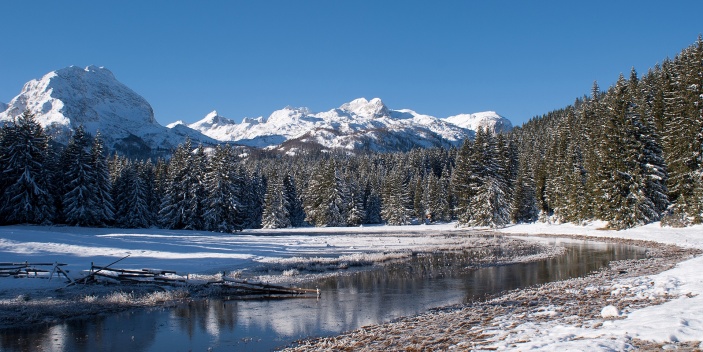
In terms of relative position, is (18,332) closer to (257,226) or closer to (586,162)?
(586,162)

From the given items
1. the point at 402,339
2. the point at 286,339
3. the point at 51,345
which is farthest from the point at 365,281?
the point at 51,345

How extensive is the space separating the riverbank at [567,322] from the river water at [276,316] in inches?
69.3

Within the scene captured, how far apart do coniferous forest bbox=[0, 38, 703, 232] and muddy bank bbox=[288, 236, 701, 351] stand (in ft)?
102

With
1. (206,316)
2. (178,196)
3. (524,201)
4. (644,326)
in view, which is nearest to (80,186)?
(178,196)

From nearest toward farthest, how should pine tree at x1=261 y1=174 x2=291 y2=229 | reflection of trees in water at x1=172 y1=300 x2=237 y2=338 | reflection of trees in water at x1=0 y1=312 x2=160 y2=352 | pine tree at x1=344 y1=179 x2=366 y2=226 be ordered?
reflection of trees in water at x1=0 y1=312 x2=160 y2=352, reflection of trees in water at x1=172 y1=300 x2=237 y2=338, pine tree at x1=261 y1=174 x2=291 y2=229, pine tree at x1=344 y1=179 x2=366 y2=226

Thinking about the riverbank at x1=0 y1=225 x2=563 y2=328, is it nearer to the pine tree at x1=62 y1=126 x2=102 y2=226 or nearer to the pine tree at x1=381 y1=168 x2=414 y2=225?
the pine tree at x1=62 y1=126 x2=102 y2=226

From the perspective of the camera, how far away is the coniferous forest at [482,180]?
45.8 metres

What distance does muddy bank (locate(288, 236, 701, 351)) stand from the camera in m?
11.0

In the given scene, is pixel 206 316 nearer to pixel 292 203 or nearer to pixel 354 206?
pixel 354 206

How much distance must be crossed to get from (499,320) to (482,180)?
197 feet

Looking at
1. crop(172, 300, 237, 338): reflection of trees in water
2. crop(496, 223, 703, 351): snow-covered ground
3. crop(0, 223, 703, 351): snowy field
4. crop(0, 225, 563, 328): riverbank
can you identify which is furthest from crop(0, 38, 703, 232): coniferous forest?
crop(172, 300, 237, 338): reflection of trees in water

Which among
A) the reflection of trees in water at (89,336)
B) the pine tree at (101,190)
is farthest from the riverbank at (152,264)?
the pine tree at (101,190)

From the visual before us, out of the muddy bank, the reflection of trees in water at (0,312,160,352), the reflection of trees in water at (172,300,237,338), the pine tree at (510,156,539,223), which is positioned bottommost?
the reflection of trees in water at (172,300,237,338)

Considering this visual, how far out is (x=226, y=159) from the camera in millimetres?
67688
